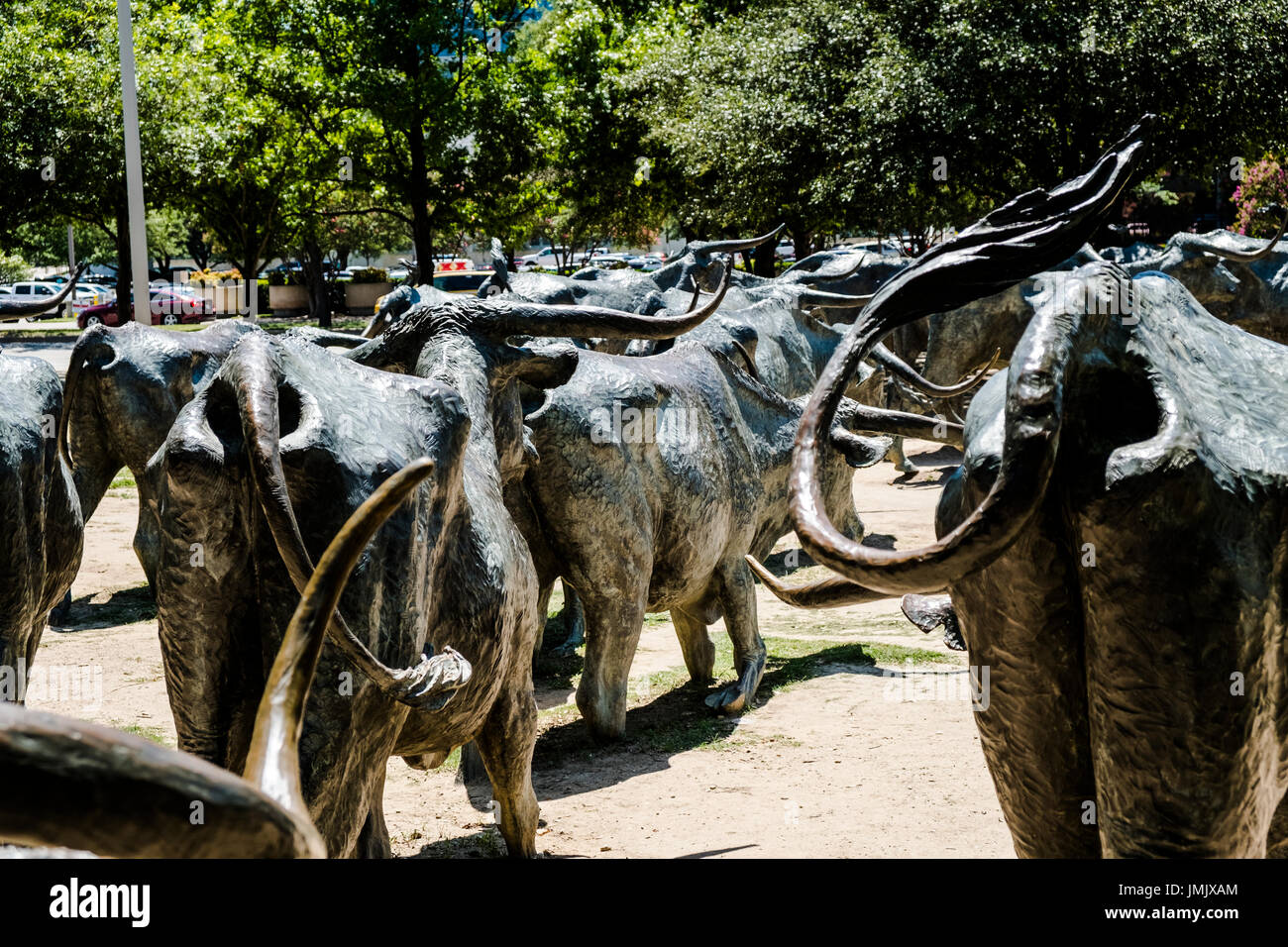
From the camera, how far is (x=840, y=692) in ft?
27.0

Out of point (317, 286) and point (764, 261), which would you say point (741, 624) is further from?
point (317, 286)

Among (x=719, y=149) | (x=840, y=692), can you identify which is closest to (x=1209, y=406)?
(x=840, y=692)

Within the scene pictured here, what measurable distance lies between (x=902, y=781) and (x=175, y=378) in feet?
19.6

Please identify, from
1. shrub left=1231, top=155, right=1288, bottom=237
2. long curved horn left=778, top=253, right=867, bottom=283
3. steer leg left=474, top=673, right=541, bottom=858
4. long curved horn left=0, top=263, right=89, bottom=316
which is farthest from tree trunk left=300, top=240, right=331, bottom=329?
steer leg left=474, top=673, right=541, bottom=858

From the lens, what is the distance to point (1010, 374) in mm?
2309

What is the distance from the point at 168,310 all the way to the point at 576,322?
3769cm

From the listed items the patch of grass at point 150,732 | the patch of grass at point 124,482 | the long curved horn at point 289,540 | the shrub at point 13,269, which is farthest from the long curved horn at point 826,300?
the shrub at point 13,269

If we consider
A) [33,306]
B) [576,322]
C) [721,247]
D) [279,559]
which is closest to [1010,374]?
[279,559]

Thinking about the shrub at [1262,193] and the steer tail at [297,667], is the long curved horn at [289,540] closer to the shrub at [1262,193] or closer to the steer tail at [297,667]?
the steer tail at [297,667]

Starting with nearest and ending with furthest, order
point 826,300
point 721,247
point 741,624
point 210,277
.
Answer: point 741,624, point 826,300, point 721,247, point 210,277

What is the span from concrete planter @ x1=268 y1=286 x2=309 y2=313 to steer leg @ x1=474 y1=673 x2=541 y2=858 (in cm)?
3975

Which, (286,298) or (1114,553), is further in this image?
(286,298)
